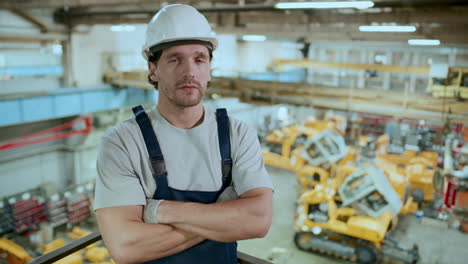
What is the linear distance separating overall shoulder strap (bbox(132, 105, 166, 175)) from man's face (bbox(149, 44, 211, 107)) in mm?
178

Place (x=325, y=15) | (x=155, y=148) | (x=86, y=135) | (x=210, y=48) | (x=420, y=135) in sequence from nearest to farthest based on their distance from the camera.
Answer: (x=155, y=148) < (x=210, y=48) < (x=325, y=15) < (x=86, y=135) < (x=420, y=135)

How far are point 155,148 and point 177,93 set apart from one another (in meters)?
0.31

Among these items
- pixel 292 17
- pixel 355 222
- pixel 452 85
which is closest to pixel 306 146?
pixel 355 222

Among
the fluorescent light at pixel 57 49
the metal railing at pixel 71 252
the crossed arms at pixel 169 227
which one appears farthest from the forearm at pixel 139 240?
the fluorescent light at pixel 57 49

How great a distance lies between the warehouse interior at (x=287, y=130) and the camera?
9172 millimetres

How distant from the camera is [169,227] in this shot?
68.9 inches

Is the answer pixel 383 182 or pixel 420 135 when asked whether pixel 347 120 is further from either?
pixel 383 182

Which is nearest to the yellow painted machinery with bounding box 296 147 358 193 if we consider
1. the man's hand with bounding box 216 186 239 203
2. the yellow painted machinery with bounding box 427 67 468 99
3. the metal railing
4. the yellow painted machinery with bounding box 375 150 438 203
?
the yellow painted machinery with bounding box 375 150 438 203

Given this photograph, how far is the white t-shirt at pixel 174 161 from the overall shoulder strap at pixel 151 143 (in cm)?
3

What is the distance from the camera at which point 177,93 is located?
188cm

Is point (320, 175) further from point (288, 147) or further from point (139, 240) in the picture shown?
point (139, 240)

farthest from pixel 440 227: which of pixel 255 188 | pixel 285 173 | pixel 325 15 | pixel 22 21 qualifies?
pixel 22 21

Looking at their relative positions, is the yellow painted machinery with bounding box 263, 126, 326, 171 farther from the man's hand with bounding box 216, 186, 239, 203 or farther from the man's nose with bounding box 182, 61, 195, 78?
the man's nose with bounding box 182, 61, 195, 78

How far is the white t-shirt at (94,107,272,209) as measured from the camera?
174 cm
